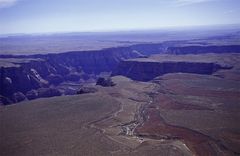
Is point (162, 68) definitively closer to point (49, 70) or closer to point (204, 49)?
point (49, 70)

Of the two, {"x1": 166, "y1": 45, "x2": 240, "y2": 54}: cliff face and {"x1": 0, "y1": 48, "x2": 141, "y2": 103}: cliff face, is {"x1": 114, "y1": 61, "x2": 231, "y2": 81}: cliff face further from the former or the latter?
{"x1": 166, "y1": 45, "x2": 240, "y2": 54}: cliff face

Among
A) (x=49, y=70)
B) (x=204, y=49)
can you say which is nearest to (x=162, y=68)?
(x=49, y=70)

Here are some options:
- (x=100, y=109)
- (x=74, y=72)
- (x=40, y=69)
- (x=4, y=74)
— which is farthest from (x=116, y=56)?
(x=100, y=109)

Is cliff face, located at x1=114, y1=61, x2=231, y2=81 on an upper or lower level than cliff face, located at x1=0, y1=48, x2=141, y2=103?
upper

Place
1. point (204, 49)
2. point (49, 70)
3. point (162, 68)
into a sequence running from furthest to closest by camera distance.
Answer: point (204, 49) → point (49, 70) → point (162, 68)

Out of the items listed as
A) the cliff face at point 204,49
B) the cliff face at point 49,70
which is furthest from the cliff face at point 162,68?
the cliff face at point 204,49

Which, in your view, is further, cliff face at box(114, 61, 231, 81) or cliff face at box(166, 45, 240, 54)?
cliff face at box(166, 45, 240, 54)

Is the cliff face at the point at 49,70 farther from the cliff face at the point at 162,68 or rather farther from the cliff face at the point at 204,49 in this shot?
the cliff face at the point at 162,68

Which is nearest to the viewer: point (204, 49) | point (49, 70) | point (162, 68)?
point (162, 68)

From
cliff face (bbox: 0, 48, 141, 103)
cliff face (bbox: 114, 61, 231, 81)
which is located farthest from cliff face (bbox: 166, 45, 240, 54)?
cliff face (bbox: 114, 61, 231, 81)
